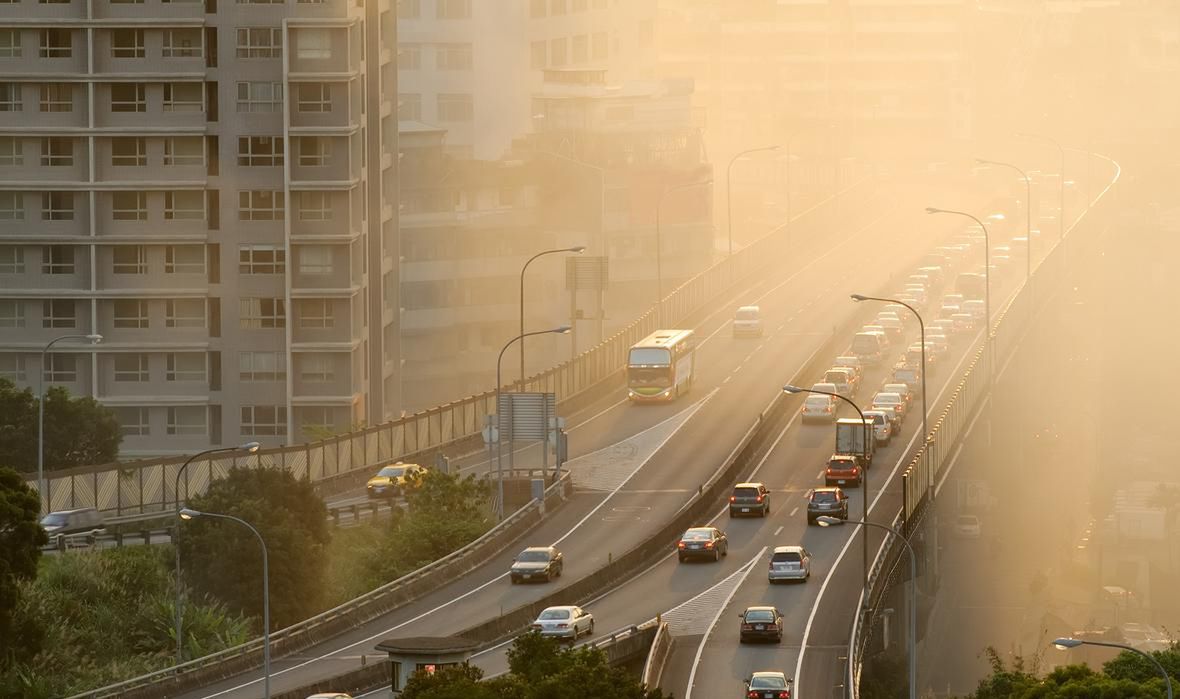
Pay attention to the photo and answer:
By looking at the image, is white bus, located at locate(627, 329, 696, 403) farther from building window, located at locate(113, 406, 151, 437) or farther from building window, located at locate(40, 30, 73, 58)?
building window, located at locate(40, 30, 73, 58)

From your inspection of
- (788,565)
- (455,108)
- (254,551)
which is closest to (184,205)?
(254,551)

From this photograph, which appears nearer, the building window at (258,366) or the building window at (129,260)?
the building window at (129,260)

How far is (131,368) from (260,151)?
13.4 metres

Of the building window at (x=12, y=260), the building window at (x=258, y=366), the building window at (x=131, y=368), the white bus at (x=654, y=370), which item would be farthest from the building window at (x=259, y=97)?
the white bus at (x=654, y=370)

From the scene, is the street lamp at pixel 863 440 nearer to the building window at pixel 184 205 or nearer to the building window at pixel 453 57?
the building window at pixel 184 205

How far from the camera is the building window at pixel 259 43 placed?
12438 centimetres

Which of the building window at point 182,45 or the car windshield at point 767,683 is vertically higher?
the building window at point 182,45

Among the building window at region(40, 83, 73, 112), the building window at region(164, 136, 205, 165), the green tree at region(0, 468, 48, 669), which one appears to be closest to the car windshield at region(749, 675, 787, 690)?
the green tree at region(0, 468, 48, 669)

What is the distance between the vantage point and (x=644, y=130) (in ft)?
630

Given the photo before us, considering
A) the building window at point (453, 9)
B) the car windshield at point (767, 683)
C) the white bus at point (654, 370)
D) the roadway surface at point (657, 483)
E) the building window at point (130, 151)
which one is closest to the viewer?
the car windshield at point (767, 683)

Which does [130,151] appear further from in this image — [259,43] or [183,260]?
[259,43]

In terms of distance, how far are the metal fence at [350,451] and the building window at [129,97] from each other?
23.7 m

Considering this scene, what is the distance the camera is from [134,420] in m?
126

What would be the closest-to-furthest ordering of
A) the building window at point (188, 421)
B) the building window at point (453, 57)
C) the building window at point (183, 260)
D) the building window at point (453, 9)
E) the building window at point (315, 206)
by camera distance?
the building window at point (315, 206)
the building window at point (188, 421)
the building window at point (183, 260)
the building window at point (453, 9)
the building window at point (453, 57)
